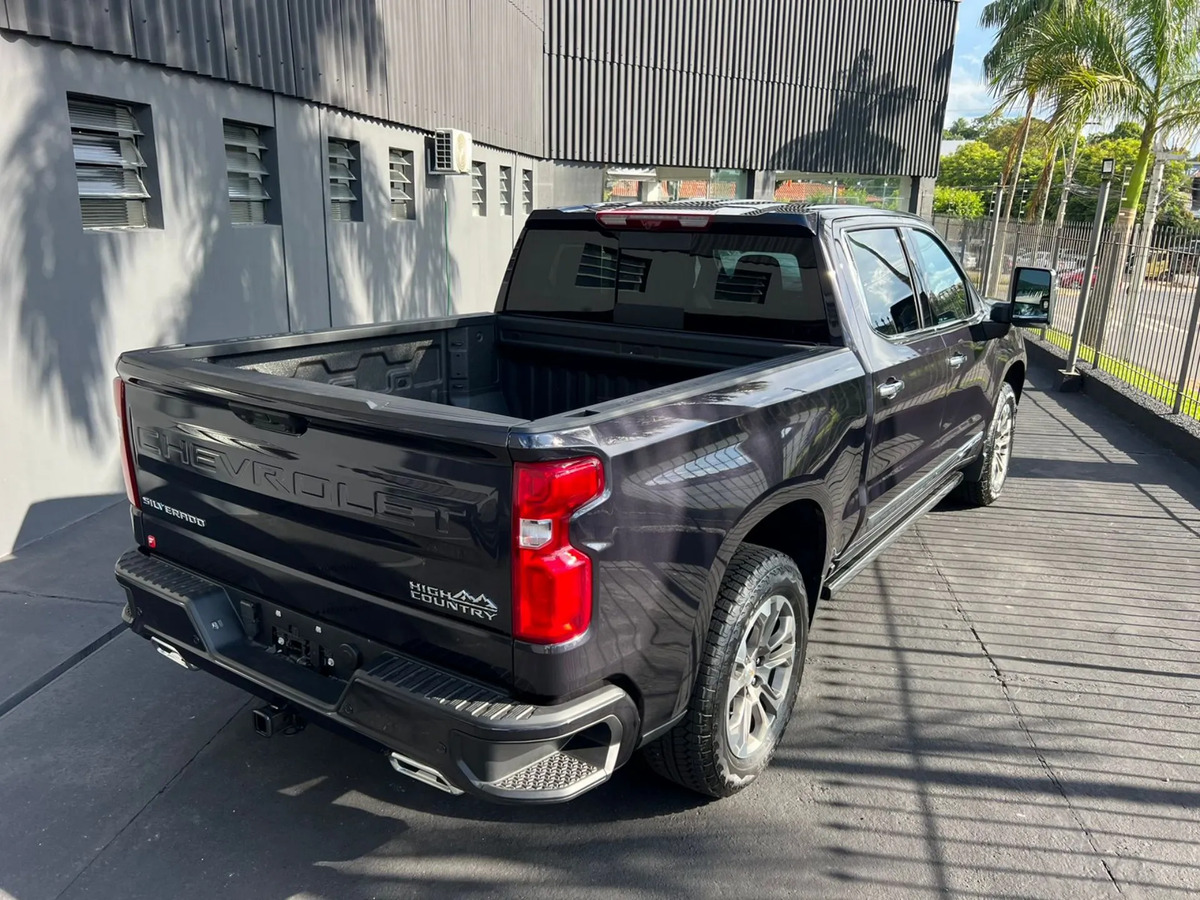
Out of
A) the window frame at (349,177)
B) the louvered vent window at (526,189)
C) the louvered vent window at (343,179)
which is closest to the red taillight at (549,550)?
the window frame at (349,177)

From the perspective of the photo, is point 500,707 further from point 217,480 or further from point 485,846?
point 217,480

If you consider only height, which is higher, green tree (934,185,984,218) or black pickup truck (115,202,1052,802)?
green tree (934,185,984,218)

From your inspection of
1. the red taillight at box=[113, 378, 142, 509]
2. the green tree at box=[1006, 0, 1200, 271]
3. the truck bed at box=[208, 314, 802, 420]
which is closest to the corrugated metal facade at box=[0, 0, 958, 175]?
the truck bed at box=[208, 314, 802, 420]

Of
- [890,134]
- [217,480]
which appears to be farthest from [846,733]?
[890,134]

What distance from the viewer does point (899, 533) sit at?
14.8 ft

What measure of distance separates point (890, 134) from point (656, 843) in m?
23.9

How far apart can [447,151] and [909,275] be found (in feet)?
29.0

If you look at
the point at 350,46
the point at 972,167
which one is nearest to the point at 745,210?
the point at 350,46

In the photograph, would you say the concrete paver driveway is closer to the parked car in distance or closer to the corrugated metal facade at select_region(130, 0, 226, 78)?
the corrugated metal facade at select_region(130, 0, 226, 78)

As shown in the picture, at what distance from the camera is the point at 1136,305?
958cm

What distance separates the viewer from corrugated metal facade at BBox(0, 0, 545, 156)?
18.3 ft

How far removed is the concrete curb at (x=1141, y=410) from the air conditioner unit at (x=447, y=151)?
324 inches

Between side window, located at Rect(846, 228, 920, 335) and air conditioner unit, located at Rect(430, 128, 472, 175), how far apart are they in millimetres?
8722

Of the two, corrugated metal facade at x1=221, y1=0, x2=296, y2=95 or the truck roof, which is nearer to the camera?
the truck roof
